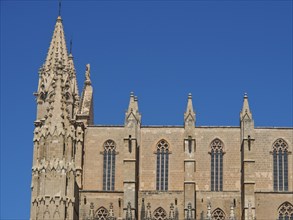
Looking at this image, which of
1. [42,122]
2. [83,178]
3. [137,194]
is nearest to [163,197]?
[137,194]

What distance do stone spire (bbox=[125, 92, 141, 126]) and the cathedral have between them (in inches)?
3.6

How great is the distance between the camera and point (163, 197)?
77750mm

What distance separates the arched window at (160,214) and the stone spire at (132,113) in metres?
8.34

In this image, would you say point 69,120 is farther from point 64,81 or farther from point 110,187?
point 110,187

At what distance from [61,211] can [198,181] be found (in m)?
16.5

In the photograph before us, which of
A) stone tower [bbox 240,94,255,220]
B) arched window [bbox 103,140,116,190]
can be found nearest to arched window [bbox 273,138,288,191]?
stone tower [bbox 240,94,255,220]

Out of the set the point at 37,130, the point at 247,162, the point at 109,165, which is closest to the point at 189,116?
the point at 247,162

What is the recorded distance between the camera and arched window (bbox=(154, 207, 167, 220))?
254 ft

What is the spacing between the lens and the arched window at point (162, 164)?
79625 mm

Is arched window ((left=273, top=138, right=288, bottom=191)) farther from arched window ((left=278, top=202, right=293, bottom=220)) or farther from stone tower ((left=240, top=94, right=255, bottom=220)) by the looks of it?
stone tower ((left=240, top=94, right=255, bottom=220))

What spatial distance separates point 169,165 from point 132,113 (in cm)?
608

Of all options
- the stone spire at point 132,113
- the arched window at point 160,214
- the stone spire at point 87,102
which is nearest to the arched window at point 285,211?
the arched window at point 160,214

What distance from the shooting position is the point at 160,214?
3054 inches

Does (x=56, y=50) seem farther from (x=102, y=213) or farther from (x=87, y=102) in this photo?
(x=102, y=213)
